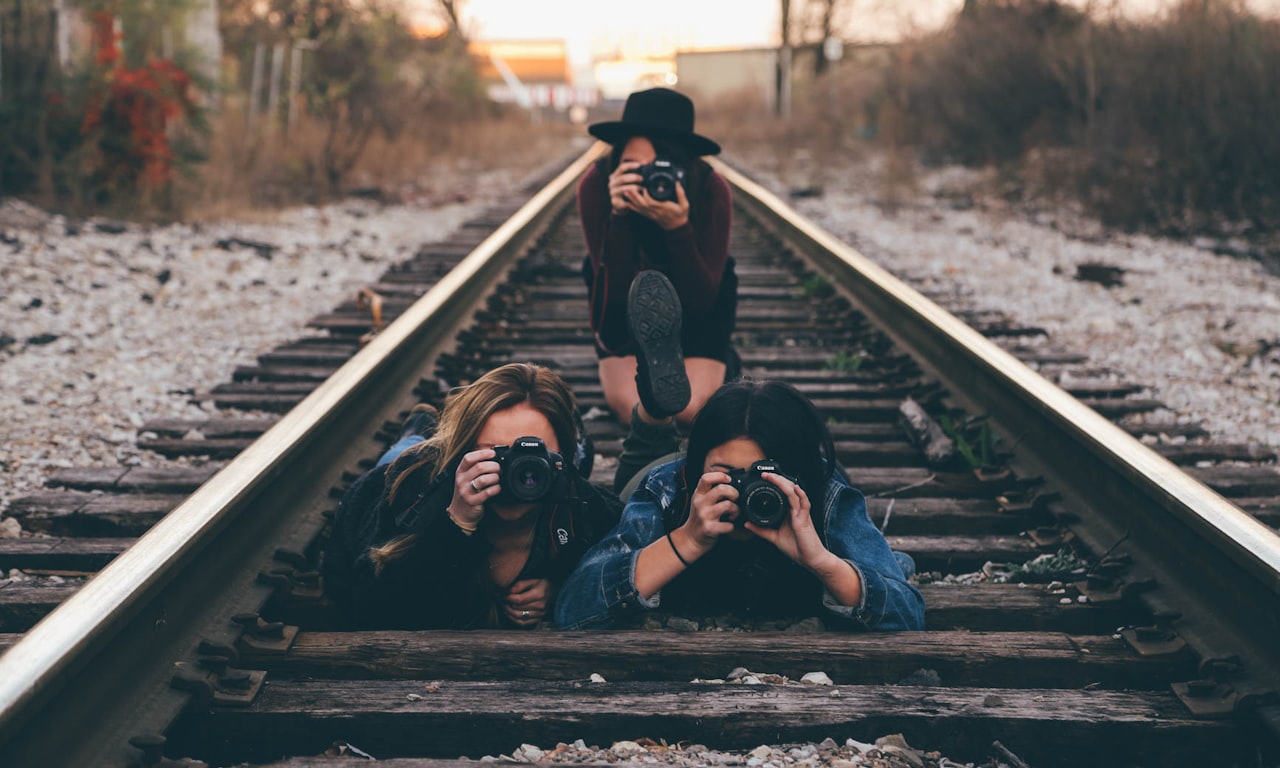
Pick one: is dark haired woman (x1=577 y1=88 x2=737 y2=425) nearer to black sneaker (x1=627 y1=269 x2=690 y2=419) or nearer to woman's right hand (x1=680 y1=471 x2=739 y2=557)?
black sneaker (x1=627 y1=269 x2=690 y2=419)

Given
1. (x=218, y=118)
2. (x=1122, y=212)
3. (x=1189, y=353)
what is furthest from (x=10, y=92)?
(x=1122, y=212)

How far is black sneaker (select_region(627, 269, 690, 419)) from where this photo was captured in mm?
3070

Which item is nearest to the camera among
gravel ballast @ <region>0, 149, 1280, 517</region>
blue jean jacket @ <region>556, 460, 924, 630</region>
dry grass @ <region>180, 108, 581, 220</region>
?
blue jean jacket @ <region>556, 460, 924, 630</region>

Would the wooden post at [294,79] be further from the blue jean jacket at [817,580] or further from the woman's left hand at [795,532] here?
the woman's left hand at [795,532]

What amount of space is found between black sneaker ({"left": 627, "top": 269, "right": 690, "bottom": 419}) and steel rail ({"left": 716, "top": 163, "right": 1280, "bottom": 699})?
947 millimetres

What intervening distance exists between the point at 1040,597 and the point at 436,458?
4.10 feet

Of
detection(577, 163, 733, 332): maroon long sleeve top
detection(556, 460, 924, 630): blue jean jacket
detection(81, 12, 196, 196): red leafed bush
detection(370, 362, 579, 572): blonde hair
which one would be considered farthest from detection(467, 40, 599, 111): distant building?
detection(556, 460, 924, 630): blue jean jacket

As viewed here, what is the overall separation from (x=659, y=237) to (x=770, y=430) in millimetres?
1490

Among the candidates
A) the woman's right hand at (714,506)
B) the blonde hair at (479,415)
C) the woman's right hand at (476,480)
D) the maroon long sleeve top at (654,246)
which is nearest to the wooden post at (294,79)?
the maroon long sleeve top at (654,246)

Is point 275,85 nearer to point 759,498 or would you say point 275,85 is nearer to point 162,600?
point 162,600

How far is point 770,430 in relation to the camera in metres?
2.23

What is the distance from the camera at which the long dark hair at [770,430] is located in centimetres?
224

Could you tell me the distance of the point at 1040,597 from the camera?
7.95ft

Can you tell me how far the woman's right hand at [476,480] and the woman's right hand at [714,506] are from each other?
1.19 ft
